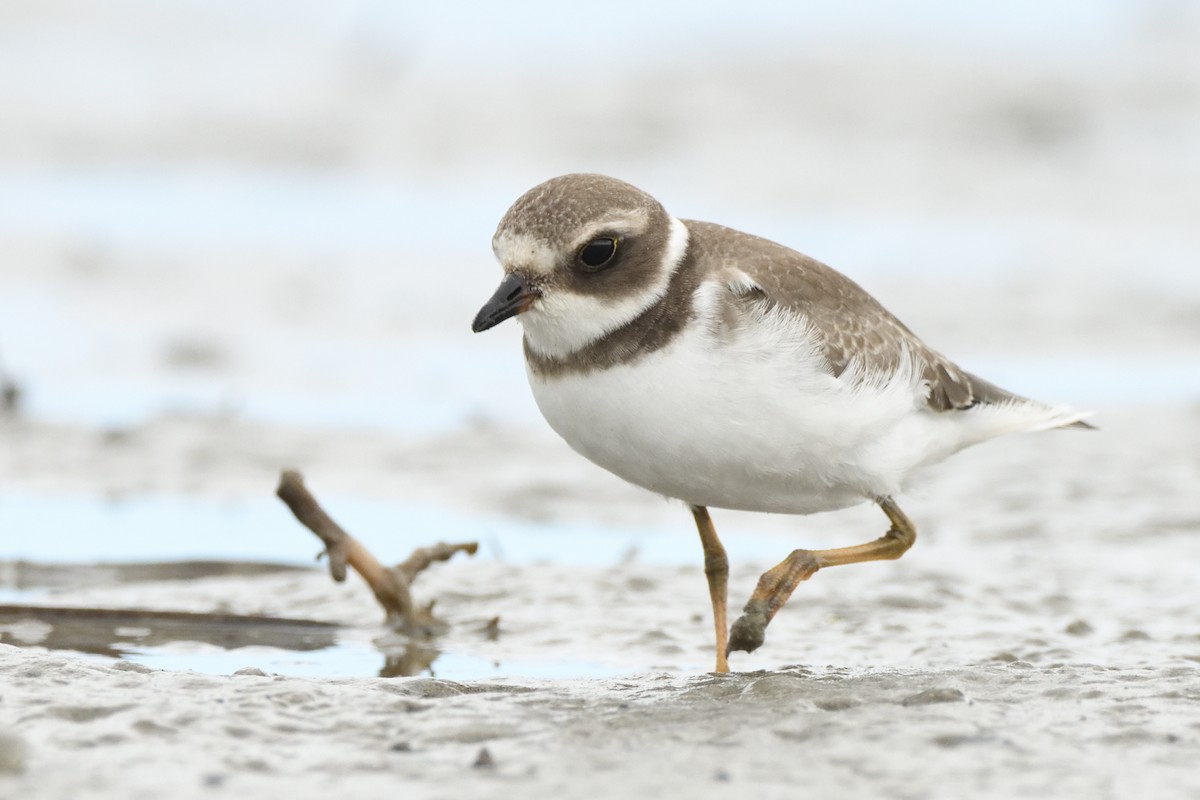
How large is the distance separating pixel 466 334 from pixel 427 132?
186 inches

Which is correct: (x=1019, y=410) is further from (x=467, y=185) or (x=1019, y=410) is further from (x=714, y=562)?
(x=467, y=185)

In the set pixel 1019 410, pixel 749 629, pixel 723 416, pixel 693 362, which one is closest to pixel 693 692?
pixel 749 629

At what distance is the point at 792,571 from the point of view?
5262 mm

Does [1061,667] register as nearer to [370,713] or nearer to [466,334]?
[370,713]

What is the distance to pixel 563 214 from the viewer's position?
16.6 feet

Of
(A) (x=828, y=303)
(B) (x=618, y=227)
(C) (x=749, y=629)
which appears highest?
(B) (x=618, y=227)

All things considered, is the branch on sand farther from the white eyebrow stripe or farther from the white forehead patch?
the white eyebrow stripe

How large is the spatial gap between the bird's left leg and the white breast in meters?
0.20

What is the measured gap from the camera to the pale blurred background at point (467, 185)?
1028 cm

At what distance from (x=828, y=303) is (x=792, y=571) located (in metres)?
0.88

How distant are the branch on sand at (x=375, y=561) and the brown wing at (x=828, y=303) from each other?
55.4 inches

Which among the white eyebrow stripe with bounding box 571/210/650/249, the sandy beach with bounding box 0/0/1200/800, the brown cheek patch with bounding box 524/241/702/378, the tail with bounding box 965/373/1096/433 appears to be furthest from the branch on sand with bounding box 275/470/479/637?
the tail with bounding box 965/373/1096/433

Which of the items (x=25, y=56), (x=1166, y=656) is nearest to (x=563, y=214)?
(x=1166, y=656)

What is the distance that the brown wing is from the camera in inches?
206
